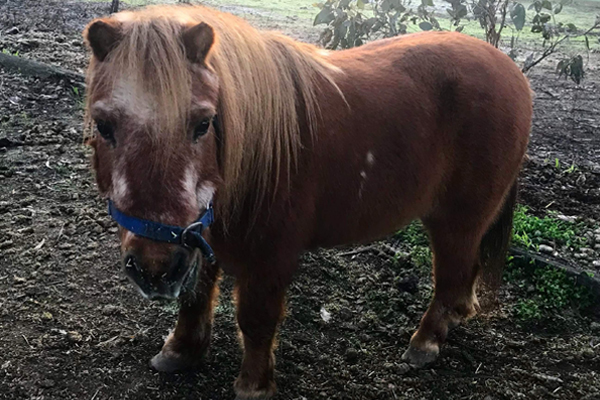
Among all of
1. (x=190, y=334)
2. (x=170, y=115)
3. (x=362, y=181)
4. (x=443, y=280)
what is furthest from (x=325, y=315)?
(x=170, y=115)

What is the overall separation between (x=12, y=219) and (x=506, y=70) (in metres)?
3.18

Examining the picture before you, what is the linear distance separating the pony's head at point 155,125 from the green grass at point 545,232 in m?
2.59

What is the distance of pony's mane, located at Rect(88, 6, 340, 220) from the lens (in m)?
1.60

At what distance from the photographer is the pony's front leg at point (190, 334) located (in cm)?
257

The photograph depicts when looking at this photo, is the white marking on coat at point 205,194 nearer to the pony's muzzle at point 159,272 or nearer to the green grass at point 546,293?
the pony's muzzle at point 159,272

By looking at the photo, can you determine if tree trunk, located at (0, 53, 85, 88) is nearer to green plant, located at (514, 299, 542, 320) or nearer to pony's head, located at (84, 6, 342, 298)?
pony's head, located at (84, 6, 342, 298)

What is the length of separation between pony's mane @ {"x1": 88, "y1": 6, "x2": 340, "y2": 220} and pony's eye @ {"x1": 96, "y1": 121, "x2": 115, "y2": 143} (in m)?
0.13

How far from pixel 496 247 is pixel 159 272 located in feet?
6.79

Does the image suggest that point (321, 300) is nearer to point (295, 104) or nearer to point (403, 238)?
point (403, 238)

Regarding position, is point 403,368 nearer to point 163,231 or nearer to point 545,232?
point 545,232

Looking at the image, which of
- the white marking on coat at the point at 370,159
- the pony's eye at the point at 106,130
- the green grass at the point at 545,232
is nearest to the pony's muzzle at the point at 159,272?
the pony's eye at the point at 106,130

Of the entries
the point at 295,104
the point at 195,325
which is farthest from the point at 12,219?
the point at 295,104

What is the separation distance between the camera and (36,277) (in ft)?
10.2

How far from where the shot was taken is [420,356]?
9.15 ft
